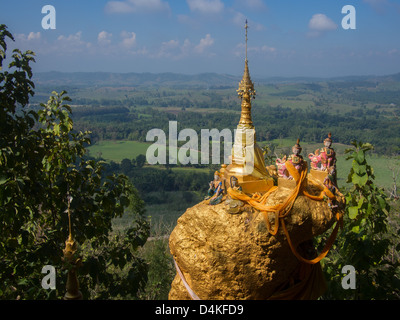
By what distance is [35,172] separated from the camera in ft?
25.5

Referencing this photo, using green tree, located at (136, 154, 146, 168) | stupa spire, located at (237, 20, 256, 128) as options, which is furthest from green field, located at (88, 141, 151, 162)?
stupa spire, located at (237, 20, 256, 128)

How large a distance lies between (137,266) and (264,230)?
4.32 meters

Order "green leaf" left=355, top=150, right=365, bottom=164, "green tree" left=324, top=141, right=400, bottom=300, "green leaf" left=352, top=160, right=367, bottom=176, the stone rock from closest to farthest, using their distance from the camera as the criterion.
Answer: the stone rock, "green leaf" left=355, top=150, right=365, bottom=164, "green leaf" left=352, top=160, right=367, bottom=176, "green tree" left=324, top=141, right=400, bottom=300

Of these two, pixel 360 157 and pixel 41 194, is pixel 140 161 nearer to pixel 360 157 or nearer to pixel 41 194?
pixel 41 194

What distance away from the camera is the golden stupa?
666 cm

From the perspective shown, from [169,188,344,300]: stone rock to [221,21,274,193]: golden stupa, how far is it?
466mm

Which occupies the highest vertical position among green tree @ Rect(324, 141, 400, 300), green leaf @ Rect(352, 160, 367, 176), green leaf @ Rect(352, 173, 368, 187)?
green leaf @ Rect(352, 160, 367, 176)

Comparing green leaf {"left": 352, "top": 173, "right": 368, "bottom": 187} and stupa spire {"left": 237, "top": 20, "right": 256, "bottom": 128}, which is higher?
stupa spire {"left": 237, "top": 20, "right": 256, "bottom": 128}

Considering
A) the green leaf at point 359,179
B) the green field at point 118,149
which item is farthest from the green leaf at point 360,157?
the green field at point 118,149

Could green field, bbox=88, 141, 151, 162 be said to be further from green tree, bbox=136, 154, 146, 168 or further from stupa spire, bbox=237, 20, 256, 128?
stupa spire, bbox=237, 20, 256, 128

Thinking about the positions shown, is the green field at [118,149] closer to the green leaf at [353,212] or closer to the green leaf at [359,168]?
the green leaf at [353,212]

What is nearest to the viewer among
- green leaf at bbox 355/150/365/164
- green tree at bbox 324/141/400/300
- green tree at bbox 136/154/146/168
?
green leaf at bbox 355/150/365/164

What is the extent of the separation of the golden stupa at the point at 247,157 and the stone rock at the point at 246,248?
466mm
